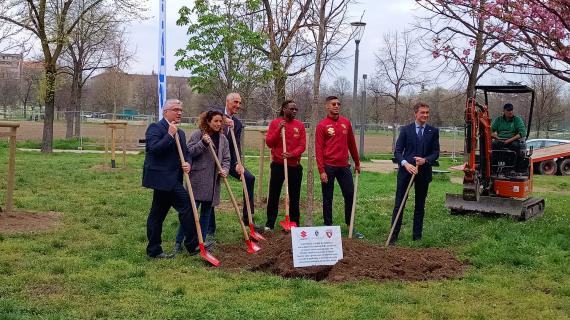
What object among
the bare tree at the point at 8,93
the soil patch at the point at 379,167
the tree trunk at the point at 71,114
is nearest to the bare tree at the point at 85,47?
the tree trunk at the point at 71,114

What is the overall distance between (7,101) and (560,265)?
72.3 m

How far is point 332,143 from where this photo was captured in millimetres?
7945

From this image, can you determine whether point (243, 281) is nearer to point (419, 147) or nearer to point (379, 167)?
point (419, 147)

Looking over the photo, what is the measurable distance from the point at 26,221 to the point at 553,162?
824 inches

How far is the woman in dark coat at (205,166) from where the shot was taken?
6965 mm

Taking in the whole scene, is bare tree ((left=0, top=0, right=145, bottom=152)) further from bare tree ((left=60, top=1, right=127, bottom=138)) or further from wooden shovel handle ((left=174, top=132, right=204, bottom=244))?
wooden shovel handle ((left=174, top=132, right=204, bottom=244))

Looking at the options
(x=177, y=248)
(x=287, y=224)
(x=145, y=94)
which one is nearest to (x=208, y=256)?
(x=177, y=248)

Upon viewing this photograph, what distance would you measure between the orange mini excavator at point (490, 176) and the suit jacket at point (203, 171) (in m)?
4.28

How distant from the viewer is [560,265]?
6.54 m

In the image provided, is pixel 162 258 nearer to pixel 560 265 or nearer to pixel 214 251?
pixel 214 251

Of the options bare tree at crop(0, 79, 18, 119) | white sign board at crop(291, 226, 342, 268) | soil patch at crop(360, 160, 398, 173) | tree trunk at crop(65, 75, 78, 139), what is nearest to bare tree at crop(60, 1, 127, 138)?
tree trunk at crop(65, 75, 78, 139)

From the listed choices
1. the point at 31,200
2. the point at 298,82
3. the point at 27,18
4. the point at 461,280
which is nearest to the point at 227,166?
the point at 461,280

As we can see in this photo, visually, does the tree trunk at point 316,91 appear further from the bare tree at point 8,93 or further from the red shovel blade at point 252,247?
the bare tree at point 8,93

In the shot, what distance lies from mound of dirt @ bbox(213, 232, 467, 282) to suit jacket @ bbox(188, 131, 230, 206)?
2.28 ft
